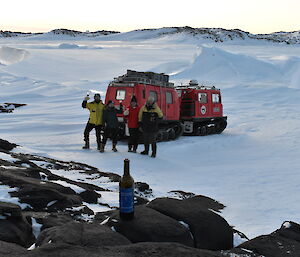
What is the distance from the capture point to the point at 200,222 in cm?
449

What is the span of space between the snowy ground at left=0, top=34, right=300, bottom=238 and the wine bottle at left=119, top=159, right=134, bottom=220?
2.87 metres

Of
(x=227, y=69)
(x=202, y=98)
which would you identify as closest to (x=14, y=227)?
(x=202, y=98)

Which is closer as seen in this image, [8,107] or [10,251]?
[10,251]

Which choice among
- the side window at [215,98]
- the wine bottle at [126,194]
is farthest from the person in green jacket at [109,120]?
the wine bottle at [126,194]

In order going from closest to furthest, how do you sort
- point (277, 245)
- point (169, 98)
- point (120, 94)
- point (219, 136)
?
1. point (277, 245)
2. point (120, 94)
3. point (169, 98)
4. point (219, 136)

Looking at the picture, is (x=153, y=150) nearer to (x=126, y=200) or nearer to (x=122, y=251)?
(x=126, y=200)

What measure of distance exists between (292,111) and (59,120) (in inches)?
445

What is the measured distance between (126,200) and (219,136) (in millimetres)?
12011

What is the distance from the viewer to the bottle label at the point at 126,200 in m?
3.88

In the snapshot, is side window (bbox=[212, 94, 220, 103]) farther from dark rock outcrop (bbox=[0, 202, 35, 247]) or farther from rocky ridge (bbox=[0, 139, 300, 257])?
dark rock outcrop (bbox=[0, 202, 35, 247])

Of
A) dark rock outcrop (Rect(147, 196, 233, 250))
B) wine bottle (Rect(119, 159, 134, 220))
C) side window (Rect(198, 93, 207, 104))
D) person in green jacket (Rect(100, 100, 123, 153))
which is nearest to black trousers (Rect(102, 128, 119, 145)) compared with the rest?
person in green jacket (Rect(100, 100, 123, 153))

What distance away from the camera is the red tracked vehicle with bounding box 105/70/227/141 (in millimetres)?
13336

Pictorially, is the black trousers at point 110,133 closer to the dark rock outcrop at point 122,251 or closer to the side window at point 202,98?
the side window at point 202,98

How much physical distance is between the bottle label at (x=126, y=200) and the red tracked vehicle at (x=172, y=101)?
9.11m
